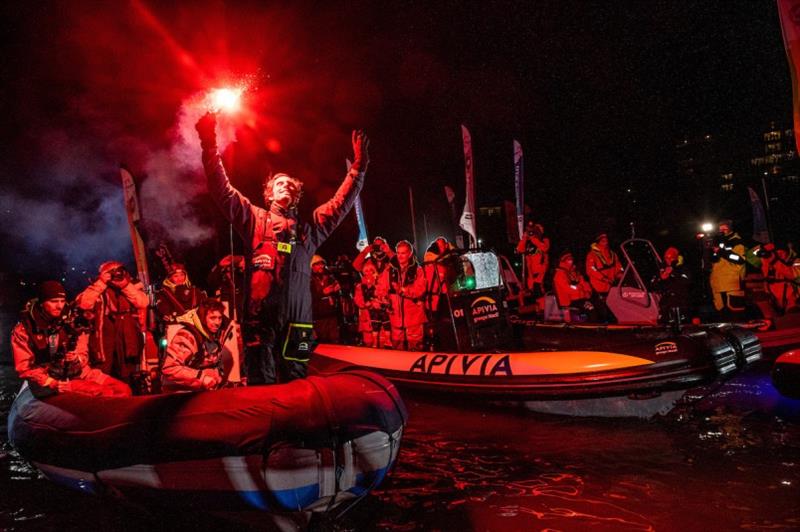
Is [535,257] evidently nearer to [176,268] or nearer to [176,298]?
[176,268]

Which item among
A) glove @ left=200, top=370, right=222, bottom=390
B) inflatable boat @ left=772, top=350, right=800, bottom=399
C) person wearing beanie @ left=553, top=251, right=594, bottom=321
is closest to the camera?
glove @ left=200, top=370, right=222, bottom=390

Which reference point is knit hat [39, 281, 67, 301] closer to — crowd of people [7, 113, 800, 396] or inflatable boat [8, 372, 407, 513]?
crowd of people [7, 113, 800, 396]

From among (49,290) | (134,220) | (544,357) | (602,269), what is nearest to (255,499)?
(544,357)

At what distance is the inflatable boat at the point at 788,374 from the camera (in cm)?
481

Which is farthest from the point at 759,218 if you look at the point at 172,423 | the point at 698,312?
the point at 172,423

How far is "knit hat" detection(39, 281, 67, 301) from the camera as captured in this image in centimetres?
475

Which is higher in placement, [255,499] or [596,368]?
[596,368]

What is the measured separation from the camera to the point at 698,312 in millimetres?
10852

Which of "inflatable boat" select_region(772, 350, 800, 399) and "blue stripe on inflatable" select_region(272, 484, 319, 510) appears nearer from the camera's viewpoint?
"blue stripe on inflatable" select_region(272, 484, 319, 510)

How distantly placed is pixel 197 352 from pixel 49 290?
2.23 m

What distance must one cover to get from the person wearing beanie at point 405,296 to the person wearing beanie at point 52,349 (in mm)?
3777

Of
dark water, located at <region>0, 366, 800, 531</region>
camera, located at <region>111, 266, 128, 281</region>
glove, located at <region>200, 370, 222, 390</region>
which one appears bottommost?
dark water, located at <region>0, 366, 800, 531</region>

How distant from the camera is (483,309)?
21.0ft

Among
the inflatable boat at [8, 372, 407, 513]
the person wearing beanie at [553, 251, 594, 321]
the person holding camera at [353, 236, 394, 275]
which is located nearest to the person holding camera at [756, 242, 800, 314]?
the person wearing beanie at [553, 251, 594, 321]
